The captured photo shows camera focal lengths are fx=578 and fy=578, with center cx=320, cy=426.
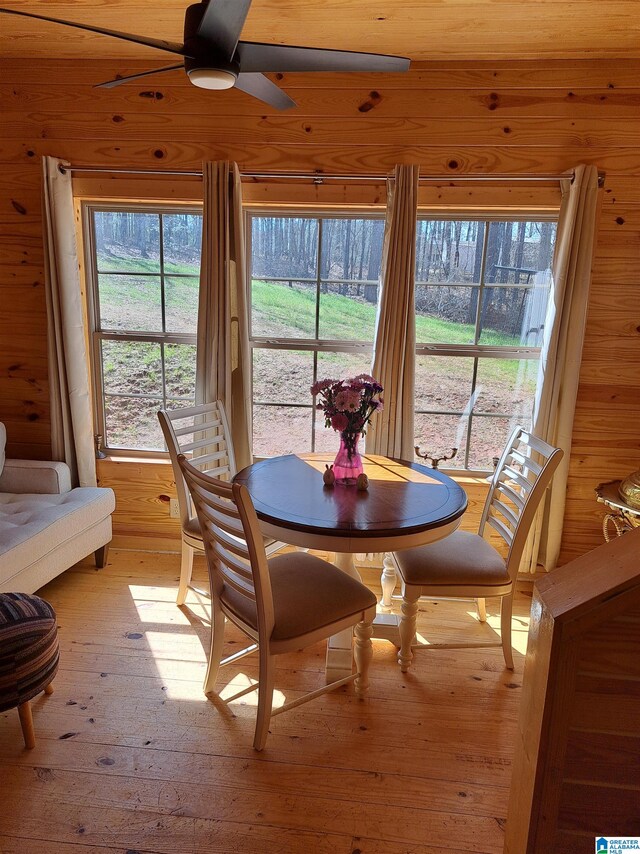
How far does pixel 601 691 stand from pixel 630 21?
2.88m

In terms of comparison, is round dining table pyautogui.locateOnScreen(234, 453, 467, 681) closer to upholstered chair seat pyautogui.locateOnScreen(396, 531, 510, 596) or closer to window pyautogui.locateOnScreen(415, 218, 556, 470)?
upholstered chair seat pyautogui.locateOnScreen(396, 531, 510, 596)

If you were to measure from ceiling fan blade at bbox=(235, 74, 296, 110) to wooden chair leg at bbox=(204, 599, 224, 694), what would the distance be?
6.05 feet

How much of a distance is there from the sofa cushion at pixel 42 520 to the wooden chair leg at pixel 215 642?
0.94 m

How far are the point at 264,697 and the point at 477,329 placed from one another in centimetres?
224

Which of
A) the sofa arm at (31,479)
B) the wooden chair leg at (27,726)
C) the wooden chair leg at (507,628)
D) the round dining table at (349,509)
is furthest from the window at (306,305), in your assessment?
the wooden chair leg at (27,726)

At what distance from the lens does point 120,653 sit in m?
2.53

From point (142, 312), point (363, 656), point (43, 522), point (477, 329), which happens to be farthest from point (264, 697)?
point (142, 312)

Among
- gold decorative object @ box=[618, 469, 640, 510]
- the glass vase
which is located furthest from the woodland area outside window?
the glass vase

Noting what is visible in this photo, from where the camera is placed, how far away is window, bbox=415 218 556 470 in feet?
10.4

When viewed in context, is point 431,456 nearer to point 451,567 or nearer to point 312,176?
point 451,567

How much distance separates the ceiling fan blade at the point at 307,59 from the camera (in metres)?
1.73

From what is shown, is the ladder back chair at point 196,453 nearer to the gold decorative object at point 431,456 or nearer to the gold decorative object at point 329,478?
the gold decorative object at point 329,478

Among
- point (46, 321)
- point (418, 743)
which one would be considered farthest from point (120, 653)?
point (46, 321)

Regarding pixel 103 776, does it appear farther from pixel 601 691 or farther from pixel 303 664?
pixel 601 691
